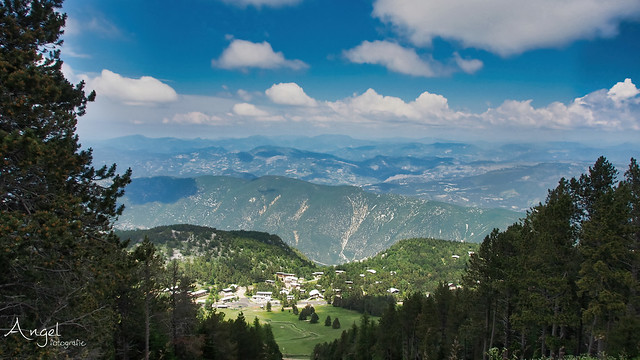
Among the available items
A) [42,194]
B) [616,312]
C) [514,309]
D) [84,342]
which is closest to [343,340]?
[514,309]

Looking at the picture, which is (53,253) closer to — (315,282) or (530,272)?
(530,272)

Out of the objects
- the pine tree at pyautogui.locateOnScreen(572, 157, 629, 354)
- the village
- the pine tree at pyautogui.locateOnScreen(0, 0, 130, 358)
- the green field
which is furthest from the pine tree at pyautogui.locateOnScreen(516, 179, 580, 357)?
the village

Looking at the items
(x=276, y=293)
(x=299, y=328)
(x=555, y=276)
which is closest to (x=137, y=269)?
(x=555, y=276)

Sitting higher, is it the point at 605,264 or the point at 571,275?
the point at 605,264

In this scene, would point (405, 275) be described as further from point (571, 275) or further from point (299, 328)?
point (571, 275)

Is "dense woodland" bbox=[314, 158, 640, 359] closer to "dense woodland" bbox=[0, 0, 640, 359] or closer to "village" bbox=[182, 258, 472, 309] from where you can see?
"dense woodland" bbox=[0, 0, 640, 359]
